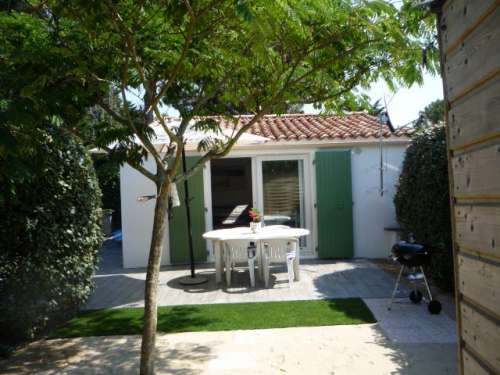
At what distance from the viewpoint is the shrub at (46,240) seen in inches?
188

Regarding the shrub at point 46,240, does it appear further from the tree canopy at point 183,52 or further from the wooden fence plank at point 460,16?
the wooden fence plank at point 460,16

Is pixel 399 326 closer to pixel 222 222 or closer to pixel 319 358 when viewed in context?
pixel 319 358

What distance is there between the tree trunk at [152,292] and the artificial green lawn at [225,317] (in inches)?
61.7

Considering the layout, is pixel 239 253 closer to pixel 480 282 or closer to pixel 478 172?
pixel 480 282

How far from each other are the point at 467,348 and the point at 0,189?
445cm

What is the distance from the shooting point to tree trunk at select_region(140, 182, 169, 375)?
3.75 meters

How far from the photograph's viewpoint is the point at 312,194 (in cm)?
978

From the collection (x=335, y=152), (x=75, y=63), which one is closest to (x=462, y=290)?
(x=75, y=63)

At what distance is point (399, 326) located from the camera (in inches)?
202

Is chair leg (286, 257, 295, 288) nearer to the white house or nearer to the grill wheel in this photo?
the grill wheel

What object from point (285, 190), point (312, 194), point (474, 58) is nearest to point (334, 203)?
point (312, 194)

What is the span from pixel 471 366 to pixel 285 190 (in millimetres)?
7586

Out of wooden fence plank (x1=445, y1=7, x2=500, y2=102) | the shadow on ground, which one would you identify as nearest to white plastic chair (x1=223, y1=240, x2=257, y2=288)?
the shadow on ground

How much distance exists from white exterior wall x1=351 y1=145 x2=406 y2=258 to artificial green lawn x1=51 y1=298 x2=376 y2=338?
3539 mm
